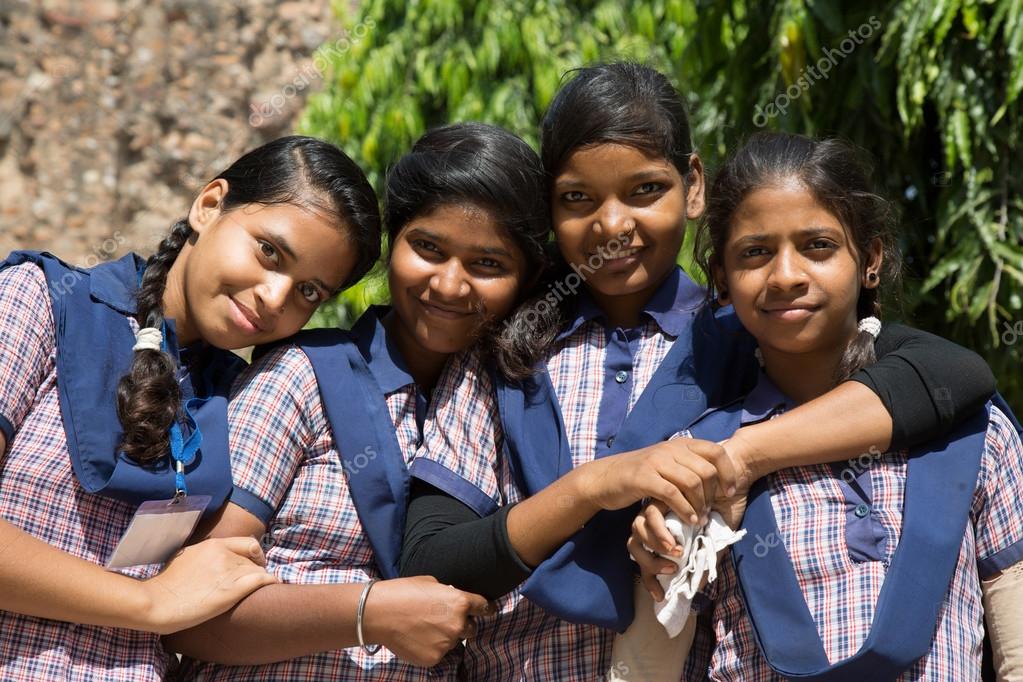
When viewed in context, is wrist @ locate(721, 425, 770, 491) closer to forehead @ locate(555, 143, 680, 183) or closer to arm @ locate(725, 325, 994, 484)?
→ arm @ locate(725, 325, 994, 484)

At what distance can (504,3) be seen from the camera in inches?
181

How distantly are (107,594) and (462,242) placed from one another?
88cm

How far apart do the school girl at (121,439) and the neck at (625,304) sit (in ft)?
1.88

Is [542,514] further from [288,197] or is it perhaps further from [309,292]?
[288,197]

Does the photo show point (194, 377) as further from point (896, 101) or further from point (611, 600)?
point (896, 101)

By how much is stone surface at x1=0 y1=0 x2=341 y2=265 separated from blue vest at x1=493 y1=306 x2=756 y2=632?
5.00 metres

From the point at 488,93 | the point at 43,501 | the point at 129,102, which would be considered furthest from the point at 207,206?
the point at 129,102

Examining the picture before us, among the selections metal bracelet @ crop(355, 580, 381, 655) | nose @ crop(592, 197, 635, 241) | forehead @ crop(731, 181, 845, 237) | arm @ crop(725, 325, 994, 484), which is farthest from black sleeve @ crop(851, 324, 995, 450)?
metal bracelet @ crop(355, 580, 381, 655)

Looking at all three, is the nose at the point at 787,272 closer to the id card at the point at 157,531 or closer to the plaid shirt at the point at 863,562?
the plaid shirt at the point at 863,562

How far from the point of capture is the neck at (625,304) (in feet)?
7.30

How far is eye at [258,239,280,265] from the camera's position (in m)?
2.02

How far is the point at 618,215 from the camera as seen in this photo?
2.11 meters

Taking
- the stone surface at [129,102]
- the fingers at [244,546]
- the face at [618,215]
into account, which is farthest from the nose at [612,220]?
the stone surface at [129,102]

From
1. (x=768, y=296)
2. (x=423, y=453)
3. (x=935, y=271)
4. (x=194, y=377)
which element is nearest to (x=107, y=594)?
(x=194, y=377)
